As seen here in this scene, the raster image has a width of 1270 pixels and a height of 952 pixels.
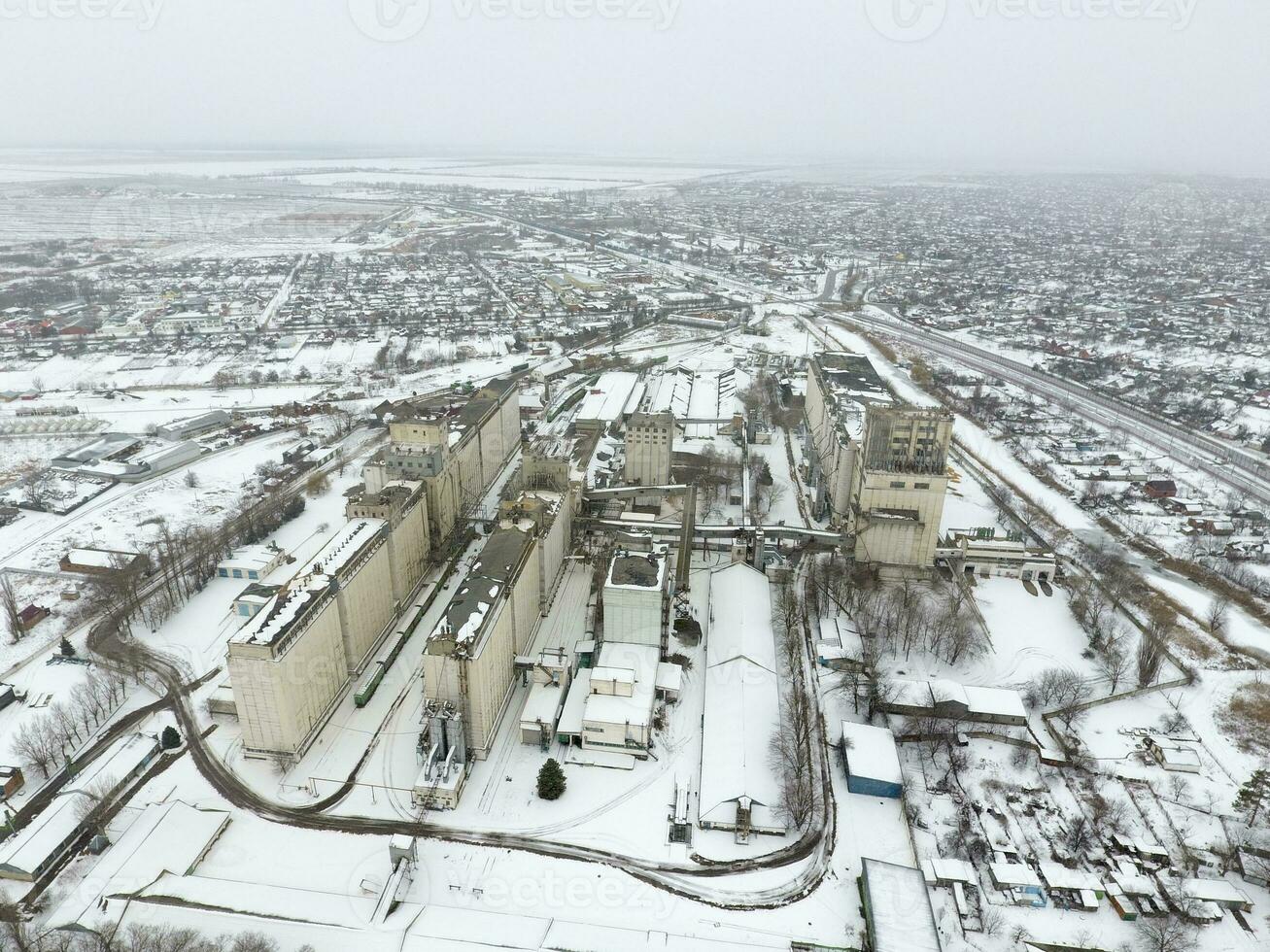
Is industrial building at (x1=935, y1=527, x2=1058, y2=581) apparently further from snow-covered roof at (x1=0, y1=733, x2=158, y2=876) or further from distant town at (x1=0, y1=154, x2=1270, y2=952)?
snow-covered roof at (x1=0, y1=733, x2=158, y2=876)

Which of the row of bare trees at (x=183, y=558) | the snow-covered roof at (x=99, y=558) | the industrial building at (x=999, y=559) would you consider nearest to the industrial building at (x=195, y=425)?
the row of bare trees at (x=183, y=558)

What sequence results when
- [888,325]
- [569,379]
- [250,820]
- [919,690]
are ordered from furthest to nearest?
[888,325], [569,379], [919,690], [250,820]

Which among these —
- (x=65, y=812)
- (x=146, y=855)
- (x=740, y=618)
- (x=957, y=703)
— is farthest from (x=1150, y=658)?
(x=65, y=812)

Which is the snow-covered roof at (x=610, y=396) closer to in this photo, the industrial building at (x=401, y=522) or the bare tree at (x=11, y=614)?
the industrial building at (x=401, y=522)

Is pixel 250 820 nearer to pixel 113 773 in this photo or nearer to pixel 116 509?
pixel 113 773

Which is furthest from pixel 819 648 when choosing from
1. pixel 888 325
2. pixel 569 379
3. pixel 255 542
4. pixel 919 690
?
pixel 888 325

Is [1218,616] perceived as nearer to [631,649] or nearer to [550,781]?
[631,649]

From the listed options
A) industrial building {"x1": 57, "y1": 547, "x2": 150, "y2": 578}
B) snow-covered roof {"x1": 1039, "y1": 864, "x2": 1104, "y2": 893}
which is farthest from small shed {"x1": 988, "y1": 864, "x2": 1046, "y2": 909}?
industrial building {"x1": 57, "y1": 547, "x2": 150, "y2": 578}
